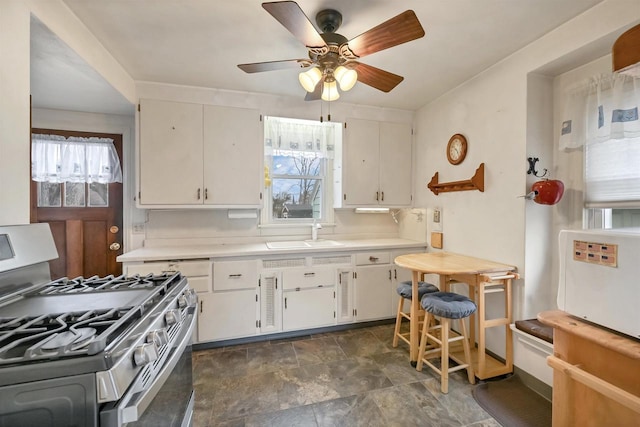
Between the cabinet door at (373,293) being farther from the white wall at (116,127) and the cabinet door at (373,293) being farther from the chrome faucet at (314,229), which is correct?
the white wall at (116,127)

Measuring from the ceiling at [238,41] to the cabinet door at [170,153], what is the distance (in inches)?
9.8

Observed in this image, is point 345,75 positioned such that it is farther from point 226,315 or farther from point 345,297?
point 226,315

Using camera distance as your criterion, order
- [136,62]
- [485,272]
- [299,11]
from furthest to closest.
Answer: [136,62]
[485,272]
[299,11]

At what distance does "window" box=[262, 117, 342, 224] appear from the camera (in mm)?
2971

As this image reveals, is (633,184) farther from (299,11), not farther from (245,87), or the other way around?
(245,87)

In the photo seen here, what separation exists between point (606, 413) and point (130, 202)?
367 cm

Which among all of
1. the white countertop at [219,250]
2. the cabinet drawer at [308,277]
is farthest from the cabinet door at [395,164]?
the cabinet drawer at [308,277]

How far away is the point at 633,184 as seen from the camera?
1.61 meters

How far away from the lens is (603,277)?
1043 mm

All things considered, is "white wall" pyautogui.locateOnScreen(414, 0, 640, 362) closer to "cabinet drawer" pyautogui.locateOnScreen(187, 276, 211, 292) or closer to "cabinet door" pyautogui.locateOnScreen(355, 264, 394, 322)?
"cabinet door" pyautogui.locateOnScreen(355, 264, 394, 322)

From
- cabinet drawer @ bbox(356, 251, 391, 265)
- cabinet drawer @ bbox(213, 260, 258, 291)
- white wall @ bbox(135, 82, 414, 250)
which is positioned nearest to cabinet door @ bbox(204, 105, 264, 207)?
white wall @ bbox(135, 82, 414, 250)

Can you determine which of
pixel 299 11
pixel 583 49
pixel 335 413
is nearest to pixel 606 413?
pixel 335 413

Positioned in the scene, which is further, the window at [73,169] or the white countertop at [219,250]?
the window at [73,169]

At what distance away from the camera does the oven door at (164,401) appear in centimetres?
63
